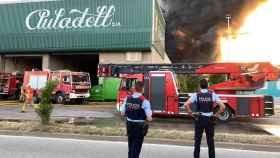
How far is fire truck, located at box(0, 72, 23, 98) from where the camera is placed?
32031 millimetres

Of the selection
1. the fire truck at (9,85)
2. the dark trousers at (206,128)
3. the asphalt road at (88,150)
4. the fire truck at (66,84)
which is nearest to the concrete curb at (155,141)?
the asphalt road at (88,150)

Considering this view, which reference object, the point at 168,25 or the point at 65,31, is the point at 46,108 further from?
the point at 168,25

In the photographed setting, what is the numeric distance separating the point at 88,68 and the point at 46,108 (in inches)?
1419

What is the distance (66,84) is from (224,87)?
1380 cm

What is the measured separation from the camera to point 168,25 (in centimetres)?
7025

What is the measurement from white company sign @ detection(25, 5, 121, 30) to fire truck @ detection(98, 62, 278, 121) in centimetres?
1935

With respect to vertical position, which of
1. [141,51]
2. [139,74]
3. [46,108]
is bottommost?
[46,108]

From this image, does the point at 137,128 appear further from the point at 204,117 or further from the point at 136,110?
the point at 204,117

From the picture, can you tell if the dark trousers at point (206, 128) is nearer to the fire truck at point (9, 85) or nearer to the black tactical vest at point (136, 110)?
the black tactical vest at point (136, 110)

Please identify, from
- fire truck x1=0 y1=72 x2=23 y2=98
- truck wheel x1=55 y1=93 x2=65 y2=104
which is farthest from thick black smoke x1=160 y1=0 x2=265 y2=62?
truck wheel x1=55 y1=93 x2=65 y2=104

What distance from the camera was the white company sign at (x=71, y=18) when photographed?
36.4m

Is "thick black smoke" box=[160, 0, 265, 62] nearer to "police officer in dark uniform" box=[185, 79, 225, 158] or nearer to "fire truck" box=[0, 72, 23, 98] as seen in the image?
"fire truck" box=[0, 72, 23, 98]

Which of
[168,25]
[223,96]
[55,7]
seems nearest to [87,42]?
[55,7]

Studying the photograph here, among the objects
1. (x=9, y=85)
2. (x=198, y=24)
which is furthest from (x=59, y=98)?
(x=198, y=24)
